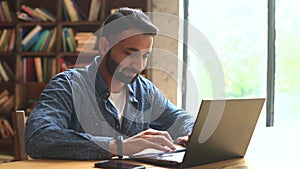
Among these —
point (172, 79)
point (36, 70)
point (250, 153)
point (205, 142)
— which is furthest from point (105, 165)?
point (36, 70)

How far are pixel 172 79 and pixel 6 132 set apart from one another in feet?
5.38

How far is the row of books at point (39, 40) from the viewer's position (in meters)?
4.10

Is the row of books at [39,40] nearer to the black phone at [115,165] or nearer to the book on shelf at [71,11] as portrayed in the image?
the book on shelf at [71,11]

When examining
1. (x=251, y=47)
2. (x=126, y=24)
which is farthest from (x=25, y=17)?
(x=126, y=24)

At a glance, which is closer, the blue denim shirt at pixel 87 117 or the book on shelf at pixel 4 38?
the blue denim shirt at pixel 87 117

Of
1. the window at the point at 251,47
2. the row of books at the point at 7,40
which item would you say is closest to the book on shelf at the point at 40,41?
the row of books at the point at 7,40

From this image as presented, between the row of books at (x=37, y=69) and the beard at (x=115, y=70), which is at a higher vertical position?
the beard at (x=115, y=70)

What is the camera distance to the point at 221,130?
56.4 inches

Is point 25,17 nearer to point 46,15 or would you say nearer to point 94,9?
point 46,15

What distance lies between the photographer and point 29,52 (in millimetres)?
4156

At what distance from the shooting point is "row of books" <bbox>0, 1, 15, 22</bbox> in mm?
4230

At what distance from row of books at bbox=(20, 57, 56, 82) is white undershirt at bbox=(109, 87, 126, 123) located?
7.39 ft

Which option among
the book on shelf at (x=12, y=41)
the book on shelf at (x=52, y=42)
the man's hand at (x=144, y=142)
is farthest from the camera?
the book on shelf at (x=12, y=41)

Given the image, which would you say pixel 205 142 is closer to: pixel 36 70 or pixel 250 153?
pixel 250 153
